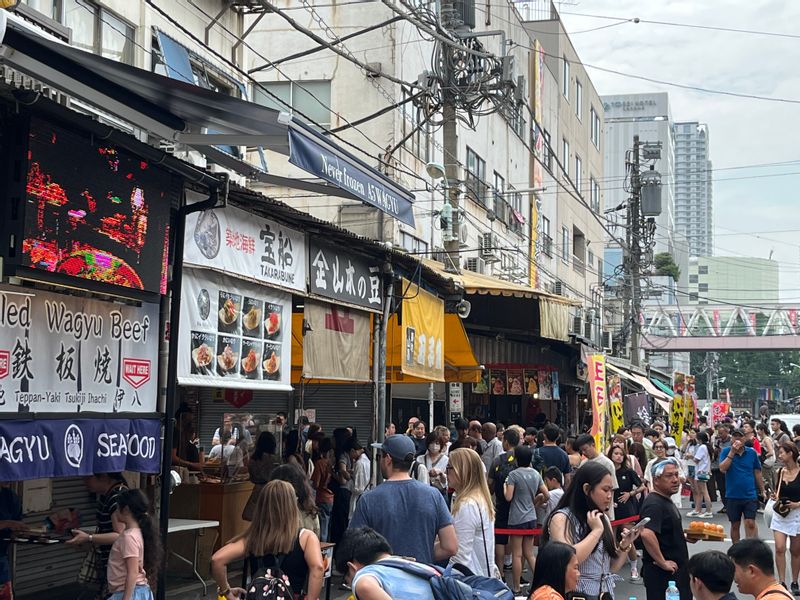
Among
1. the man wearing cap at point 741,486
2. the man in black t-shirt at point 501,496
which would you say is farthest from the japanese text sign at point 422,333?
the man wearing cap at point 741,486

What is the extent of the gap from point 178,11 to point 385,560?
1290 centimetres

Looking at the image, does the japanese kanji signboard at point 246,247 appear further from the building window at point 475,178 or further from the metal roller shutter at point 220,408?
the building window at point 475,178

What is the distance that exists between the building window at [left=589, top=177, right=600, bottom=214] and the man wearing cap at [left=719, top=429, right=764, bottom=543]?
38.8 meters

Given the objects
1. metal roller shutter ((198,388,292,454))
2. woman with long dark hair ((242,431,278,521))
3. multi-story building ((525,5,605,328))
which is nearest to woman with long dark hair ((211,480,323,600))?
woman with long dark hair ((242,431,278,521))

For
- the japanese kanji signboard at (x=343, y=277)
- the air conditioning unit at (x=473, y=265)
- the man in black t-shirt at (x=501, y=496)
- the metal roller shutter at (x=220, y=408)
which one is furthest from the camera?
the air conditioning unit at (x=473, y=265)

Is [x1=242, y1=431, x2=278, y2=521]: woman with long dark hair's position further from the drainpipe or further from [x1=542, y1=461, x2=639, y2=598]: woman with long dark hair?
[x1=542, y1=461, x2=639, y2=598]: woman with long dark hair

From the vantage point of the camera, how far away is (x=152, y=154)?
7691 millimetres

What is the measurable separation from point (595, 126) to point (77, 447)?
173 feet

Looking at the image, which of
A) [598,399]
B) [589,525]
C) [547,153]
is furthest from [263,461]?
[547,153]

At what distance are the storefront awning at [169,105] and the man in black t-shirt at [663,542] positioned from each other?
12.2ft

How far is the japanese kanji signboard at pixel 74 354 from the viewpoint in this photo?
22.4 feet

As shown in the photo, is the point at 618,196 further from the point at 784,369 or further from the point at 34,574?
the point at 34,574

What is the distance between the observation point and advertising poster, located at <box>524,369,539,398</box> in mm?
26984

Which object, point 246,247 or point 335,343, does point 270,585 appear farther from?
point 335,343
